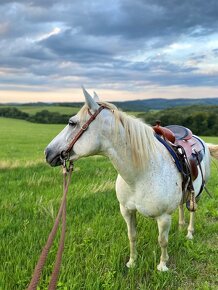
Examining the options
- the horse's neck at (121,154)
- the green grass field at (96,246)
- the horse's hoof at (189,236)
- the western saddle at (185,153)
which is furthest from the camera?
the horse's hoof at (189,236)

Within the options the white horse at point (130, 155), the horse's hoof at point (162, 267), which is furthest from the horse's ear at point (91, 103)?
the horse's hoof at point (162, 267)

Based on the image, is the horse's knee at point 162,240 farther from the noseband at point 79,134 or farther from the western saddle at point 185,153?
the noseband at point 79,134

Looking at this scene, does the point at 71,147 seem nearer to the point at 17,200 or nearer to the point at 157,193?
the point at 157,193

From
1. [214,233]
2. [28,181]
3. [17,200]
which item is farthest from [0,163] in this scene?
[214,233]

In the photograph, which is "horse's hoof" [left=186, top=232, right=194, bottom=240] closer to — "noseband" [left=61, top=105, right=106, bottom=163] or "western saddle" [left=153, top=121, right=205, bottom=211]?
"western saddle" [left=153, top=121, right=205, bottom=211]

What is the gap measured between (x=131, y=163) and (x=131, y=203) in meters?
0.56

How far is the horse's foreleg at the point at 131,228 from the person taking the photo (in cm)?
405

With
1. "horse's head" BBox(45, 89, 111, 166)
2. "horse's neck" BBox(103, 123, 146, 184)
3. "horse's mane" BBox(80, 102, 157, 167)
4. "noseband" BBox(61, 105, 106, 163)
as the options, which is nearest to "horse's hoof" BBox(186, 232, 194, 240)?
"horse's neck" BBox(103, 123, 146, 184)

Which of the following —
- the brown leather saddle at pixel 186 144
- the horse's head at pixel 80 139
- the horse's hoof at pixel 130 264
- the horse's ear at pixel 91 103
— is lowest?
the horse's hoof at pixel 130 264

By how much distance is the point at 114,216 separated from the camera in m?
5.45

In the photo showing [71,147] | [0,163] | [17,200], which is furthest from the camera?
[0,163]

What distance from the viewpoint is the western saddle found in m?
4.11

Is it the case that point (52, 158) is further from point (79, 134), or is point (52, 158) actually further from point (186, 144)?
point (186, 144)

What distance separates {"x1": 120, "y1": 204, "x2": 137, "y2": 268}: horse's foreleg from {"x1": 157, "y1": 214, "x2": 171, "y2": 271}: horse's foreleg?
0.34 m
